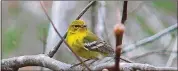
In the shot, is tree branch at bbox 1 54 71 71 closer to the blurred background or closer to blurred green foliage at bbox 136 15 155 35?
the blurred background

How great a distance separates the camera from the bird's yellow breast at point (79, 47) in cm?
168

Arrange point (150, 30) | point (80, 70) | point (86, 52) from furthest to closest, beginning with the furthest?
point (150, 30), point (86, 52), point (80, 70)

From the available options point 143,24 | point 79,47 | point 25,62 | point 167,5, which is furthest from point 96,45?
point 167,5

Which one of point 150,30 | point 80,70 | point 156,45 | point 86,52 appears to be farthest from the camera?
point 156,45

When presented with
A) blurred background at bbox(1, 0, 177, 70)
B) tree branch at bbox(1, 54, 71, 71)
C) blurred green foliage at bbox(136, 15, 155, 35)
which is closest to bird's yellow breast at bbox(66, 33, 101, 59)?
tree branch at bbox(1, 54, 71, 71)

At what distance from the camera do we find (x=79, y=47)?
1715mm

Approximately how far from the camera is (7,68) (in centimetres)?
135

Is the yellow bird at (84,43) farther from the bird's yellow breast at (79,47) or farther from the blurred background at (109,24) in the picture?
the blurred background at (109,24)

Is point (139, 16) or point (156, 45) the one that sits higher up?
point (139, 16)

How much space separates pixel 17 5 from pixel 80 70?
8.09 feet

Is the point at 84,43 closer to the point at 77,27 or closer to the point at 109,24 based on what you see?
the point at 77,27

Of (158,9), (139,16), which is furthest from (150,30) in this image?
(158,9)

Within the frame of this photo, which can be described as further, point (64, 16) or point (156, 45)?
point (156, 45)

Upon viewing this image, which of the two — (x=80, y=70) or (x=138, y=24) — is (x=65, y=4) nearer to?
(x=138, y=24)
